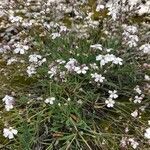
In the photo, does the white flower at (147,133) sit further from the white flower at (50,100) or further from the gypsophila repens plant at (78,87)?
the white flower at (50,100)

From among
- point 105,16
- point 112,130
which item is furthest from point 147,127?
point 105,16

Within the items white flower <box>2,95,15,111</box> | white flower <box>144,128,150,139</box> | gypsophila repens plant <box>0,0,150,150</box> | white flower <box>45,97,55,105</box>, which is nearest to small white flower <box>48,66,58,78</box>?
gypsophila repens plant <box>0,0,150,150</box>

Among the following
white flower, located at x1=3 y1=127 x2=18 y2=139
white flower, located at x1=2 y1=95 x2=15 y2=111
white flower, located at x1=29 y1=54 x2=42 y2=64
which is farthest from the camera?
white flower, located at x1=29 y1=54 x2=42 y2=64

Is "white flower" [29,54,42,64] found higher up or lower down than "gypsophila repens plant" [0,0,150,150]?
higher up

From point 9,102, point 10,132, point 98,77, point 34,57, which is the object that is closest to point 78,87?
point 98,77

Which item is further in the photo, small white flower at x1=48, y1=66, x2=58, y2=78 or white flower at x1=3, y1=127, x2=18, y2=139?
small white flower at x1=48, y1=66, x2=58, y2=78

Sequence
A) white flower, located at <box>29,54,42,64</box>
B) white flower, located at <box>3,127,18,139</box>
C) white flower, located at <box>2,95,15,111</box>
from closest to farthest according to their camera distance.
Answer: white flower, located at <box>3,127,18,139</box> < white flower, located at <box>2,95,15,111</box> < white flower, located at <box>29,54,42,64</box>

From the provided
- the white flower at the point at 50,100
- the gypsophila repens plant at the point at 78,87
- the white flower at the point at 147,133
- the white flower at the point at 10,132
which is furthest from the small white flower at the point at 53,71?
the white flower at the point at 147,133

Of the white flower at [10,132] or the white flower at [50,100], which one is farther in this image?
the white flower at [50,100]

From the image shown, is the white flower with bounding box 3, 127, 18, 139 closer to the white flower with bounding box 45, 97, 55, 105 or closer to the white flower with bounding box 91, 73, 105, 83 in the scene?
the white flower with bounding box 45, 97, 55, 105

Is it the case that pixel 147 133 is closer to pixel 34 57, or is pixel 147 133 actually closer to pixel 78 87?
pixel 78 87
